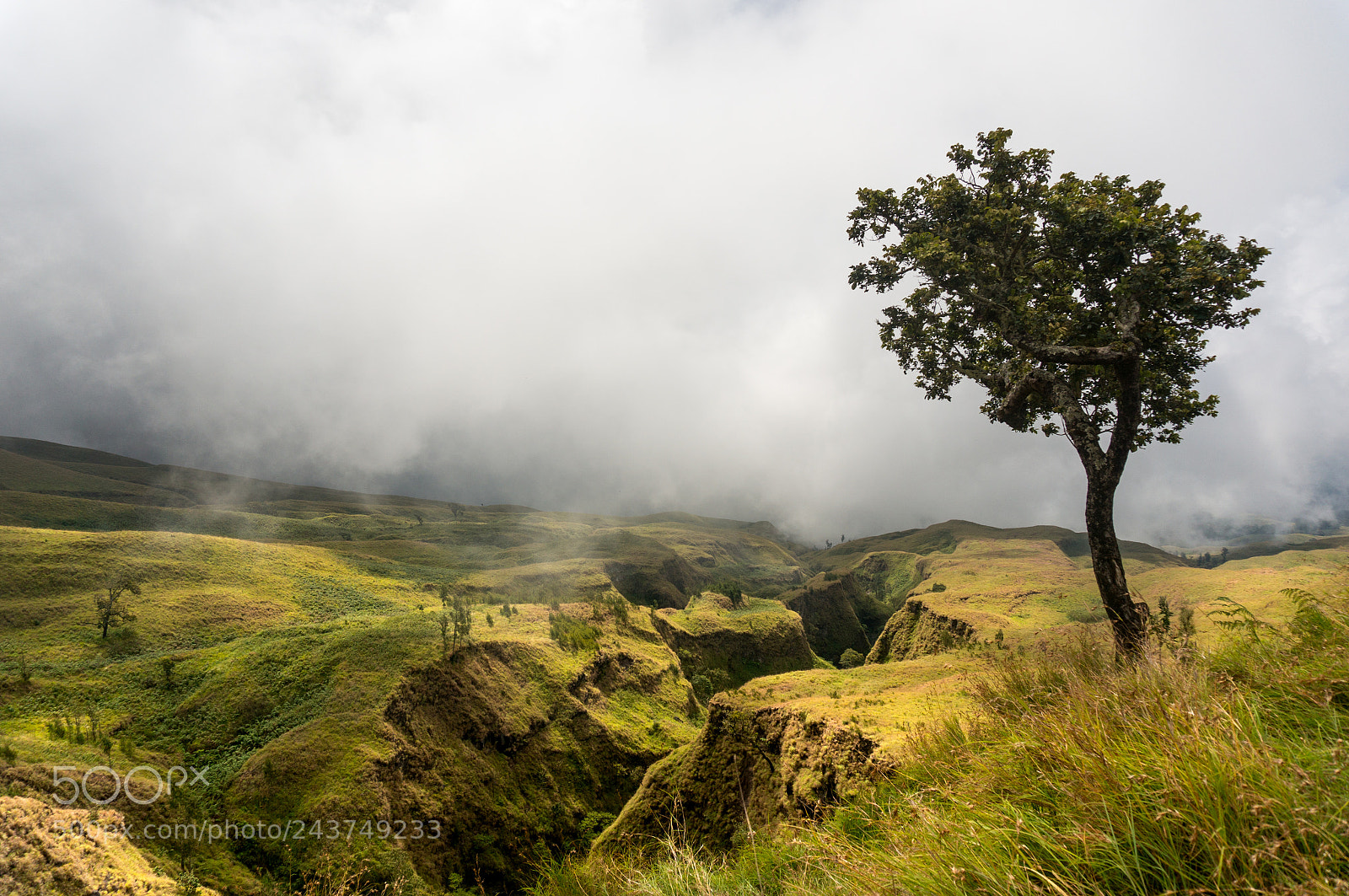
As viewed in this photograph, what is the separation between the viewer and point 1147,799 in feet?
8.96

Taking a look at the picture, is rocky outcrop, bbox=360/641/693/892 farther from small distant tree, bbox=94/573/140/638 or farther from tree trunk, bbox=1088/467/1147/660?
small distant tree, bbox=94/573/140/638

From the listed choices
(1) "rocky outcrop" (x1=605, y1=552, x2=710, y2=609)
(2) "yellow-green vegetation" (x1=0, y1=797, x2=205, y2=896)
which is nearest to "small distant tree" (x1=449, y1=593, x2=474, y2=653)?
(2) "yellow-green vegetation" (x1=0, y1=797, x2=205, y2=896)

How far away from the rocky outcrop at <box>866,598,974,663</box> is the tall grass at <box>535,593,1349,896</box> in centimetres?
4691

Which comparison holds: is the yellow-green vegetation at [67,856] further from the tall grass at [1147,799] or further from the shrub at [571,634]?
the shrub at [571,634]

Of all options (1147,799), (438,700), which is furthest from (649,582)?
(1147,799)

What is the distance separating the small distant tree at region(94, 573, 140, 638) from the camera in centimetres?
2828

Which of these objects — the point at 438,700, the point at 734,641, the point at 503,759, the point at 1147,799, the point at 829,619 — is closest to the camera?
the point at 1147,799

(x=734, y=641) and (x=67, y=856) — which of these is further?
(x=734, y=641)

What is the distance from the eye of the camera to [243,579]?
40.1 m

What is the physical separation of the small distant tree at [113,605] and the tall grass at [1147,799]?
39.6 meters
